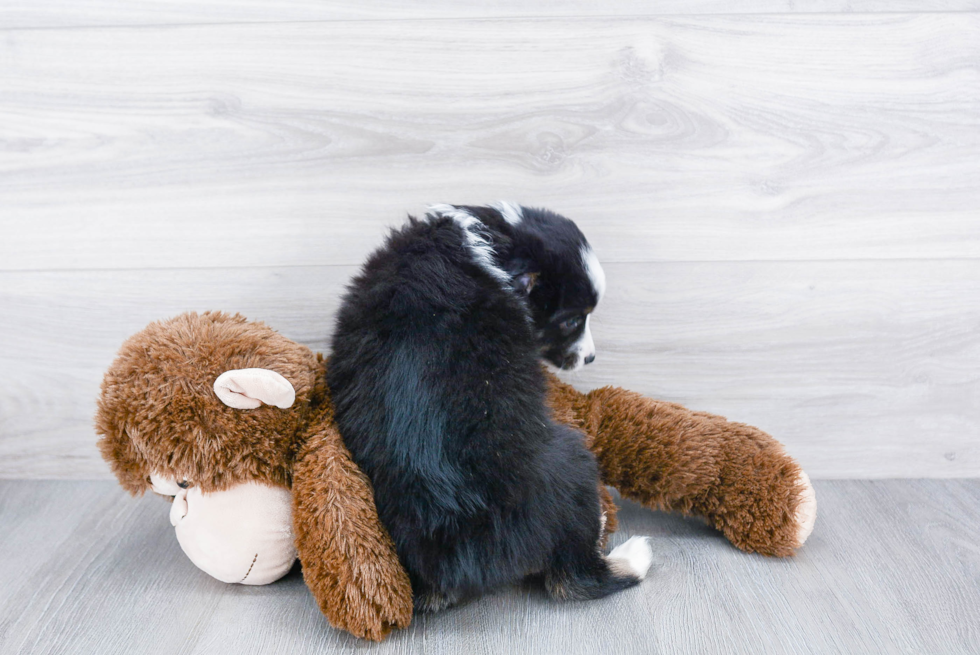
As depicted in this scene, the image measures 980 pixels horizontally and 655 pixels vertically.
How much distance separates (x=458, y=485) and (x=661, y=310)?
23.3 inches

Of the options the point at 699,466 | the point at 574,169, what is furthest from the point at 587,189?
the point at 699,466

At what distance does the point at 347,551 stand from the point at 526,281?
452mm

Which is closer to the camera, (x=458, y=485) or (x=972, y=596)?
(x=458, y=485)

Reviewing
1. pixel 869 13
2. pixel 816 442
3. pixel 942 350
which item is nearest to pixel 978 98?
pixel 869 13

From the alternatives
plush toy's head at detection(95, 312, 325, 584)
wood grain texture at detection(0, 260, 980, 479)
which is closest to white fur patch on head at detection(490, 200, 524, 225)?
wood grain texture at detection(0, 260, 980, 479)

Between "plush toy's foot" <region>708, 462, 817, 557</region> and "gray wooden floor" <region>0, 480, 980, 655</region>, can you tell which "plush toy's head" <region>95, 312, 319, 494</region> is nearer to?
"gray wooden floor" <region>0, 480, 980, 655</region>

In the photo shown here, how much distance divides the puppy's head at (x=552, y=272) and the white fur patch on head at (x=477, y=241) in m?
0.03

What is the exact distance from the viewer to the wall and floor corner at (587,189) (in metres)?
1.25

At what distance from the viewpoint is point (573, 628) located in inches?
39.5

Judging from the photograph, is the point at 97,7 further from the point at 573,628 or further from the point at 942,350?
the point at 942,350

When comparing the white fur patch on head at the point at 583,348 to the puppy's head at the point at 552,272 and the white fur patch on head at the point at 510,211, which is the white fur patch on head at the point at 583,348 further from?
the white fur patch on head at the point at 510,211

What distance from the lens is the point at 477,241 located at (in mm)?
1062

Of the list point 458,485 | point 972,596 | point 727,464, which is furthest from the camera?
point 727,464

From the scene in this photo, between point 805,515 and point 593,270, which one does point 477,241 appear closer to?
point 593,270
